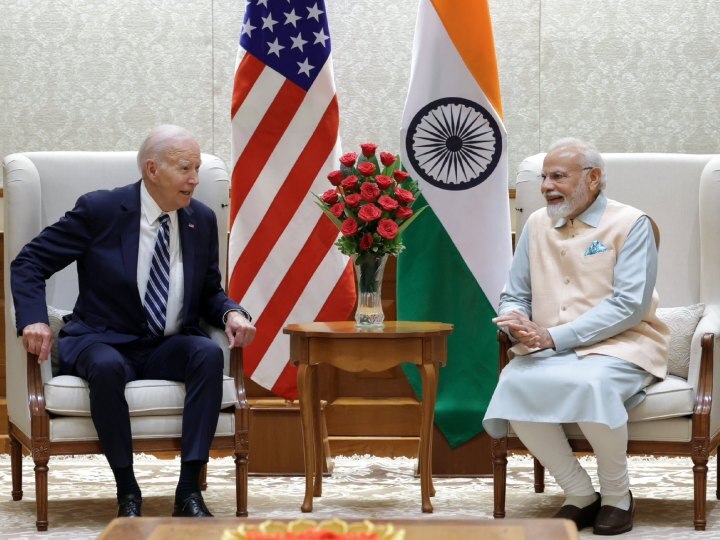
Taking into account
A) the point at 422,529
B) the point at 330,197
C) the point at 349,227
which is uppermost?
the point at 330,197

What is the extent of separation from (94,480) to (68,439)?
38.7 inches

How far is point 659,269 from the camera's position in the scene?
13.7 ft

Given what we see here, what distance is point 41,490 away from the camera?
3539mm

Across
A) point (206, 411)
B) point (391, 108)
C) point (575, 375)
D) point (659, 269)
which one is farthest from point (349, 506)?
point (391, 108)

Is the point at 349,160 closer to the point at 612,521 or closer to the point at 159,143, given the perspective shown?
the point at 159,143

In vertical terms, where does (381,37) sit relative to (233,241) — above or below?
above

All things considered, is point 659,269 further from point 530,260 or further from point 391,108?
point 391,108

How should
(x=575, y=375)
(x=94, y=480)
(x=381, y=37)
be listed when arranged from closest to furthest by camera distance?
(x=575, y=375) < (x=94, y=480) < (x=381, y=37)

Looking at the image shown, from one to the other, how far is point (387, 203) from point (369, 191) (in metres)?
0.08

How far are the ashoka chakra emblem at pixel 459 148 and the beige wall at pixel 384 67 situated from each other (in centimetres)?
88

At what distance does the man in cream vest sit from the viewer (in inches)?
137

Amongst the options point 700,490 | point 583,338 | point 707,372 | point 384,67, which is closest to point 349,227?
point 583,338

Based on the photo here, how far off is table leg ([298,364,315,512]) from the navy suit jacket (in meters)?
0.34

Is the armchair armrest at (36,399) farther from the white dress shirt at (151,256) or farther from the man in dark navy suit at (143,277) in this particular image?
the white dress shirt at (151,256)
